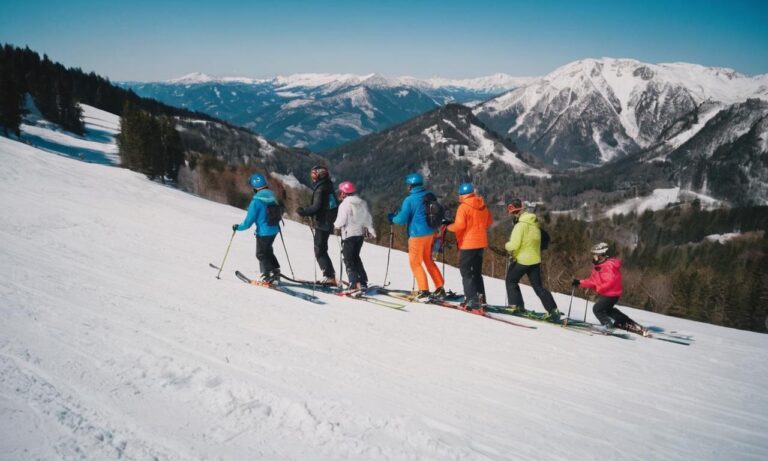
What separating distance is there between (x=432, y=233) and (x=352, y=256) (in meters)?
1.90

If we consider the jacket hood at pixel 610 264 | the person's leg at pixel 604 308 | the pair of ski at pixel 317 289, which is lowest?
the pair of ski at pixel 317 289

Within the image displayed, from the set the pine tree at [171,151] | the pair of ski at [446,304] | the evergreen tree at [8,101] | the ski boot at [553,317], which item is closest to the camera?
the pair of ski at [446,304]

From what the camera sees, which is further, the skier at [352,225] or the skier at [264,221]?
the skier at [352,225]

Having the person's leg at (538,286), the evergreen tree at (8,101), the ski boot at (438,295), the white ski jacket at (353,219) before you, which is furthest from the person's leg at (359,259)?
the evergreen tree at (8,101)

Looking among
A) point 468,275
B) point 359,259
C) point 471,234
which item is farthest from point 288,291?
point 471,234

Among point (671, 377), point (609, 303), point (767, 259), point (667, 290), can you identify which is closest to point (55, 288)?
point (671, 377)

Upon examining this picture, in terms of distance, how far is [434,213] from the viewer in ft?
28.1

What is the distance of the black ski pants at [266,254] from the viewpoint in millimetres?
8602

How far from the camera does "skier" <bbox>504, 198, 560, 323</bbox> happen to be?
8633 mm

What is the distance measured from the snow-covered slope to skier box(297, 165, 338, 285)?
70.5 inches

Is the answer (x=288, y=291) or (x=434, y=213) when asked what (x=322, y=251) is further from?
→ (x=434, y=213)

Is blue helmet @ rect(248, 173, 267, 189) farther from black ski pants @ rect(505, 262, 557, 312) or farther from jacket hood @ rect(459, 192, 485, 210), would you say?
black ski pants @ rect(505, 262, 557, 312)

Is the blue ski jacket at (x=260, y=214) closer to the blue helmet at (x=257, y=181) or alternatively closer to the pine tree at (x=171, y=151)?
the blue helmet at (x=257, y=181)

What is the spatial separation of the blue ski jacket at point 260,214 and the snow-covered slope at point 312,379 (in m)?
1.22
